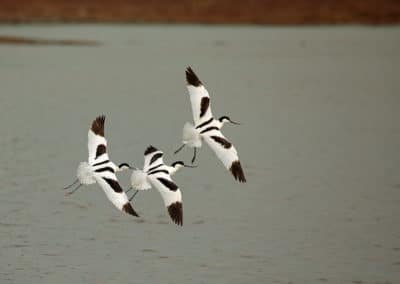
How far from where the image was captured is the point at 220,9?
168 ft

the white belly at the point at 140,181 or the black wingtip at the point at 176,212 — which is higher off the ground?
the white belly at the point at 140,181

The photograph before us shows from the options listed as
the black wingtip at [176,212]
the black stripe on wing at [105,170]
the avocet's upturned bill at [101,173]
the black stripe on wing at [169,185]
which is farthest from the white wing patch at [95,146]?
the black wingtip at [176,212]

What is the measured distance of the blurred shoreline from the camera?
160 ft

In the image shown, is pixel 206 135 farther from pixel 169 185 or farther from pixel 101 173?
pixel 101 173

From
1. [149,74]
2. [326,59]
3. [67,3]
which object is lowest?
[149,74]

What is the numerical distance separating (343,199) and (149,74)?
1789 centimetres

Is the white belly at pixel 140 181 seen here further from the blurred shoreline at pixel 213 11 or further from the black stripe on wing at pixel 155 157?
the blurred shoreline at pixel 213 11

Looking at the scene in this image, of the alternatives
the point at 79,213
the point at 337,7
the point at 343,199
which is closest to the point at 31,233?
the point at 79,213

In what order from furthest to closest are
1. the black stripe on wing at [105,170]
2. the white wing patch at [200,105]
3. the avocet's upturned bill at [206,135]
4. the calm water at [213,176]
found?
the white wing patch at [200,105] → the calm water at [213,176] → the avocet's upturned bill at [206,135] → the black stripe on wing at [105,170]

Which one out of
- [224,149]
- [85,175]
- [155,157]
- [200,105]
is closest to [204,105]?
[200,105]

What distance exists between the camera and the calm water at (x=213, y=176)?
1334 centimetres

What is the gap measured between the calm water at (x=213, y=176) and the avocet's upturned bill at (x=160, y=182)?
2.30 feet

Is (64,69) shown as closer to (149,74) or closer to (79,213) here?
(149,74)

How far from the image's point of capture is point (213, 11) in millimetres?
51062
